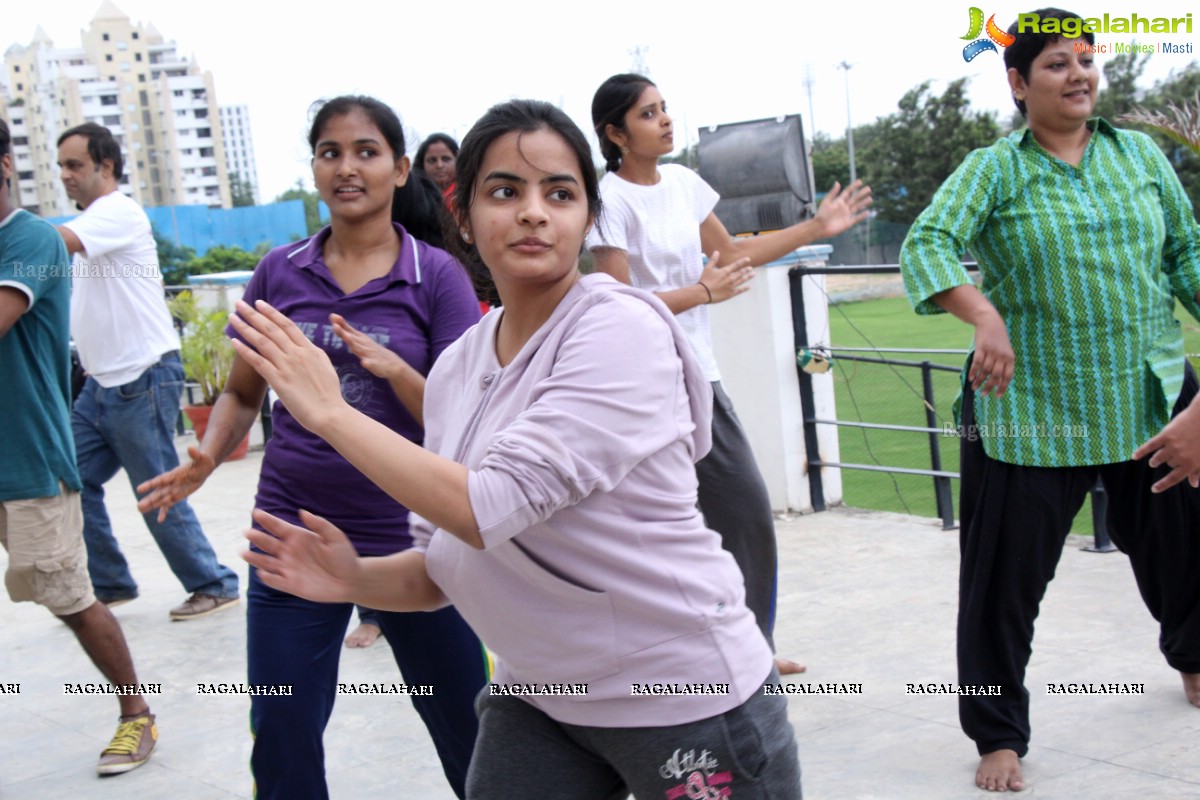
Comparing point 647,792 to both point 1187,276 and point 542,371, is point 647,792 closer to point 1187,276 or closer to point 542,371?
point 542,371

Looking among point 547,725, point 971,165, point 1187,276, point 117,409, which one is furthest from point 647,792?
point 117,409

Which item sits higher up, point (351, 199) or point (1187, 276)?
point (351, 199)

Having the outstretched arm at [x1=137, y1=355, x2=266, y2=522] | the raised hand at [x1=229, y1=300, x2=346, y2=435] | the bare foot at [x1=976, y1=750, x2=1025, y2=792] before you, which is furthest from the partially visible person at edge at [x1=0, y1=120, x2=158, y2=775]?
the bare foot at [x1=976, y1=750, x2=1025, y2=792]

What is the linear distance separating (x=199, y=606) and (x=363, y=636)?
3.46ft

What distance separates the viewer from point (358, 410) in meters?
2.65

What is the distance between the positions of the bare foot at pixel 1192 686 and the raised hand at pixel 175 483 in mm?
2709

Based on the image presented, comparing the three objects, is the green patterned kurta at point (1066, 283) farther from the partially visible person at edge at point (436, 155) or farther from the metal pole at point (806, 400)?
the metal pole at point (806, 400)

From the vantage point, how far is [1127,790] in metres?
3.13

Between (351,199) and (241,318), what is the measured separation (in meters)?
1.16

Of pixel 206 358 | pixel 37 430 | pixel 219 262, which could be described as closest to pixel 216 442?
pixel 37 430

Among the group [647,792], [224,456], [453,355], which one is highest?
[453,355]

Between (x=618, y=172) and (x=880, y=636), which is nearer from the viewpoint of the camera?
(x=618, y=172)

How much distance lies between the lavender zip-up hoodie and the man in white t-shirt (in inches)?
157

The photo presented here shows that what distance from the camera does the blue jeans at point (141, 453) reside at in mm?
5484
